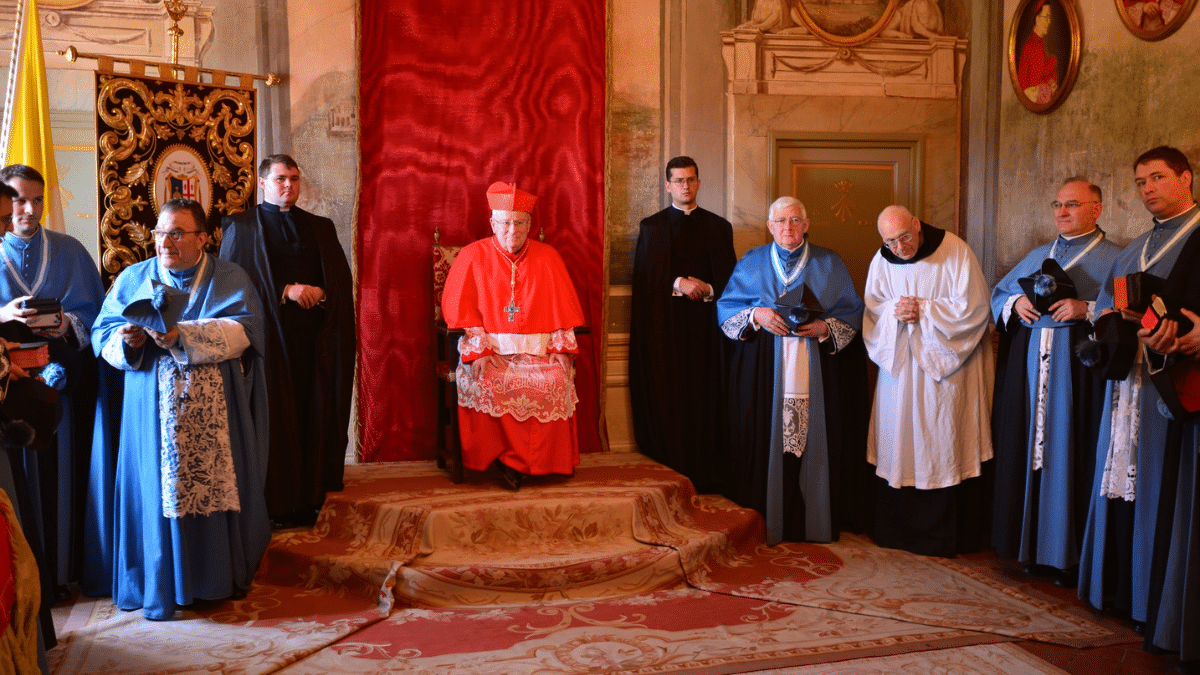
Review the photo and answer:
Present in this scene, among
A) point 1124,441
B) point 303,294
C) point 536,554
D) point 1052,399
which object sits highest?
point 303,294

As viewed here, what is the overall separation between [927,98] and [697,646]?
4492 mm

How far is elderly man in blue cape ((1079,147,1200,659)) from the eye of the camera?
3.64 m

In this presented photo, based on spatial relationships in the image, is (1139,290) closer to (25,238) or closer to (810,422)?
(810,422)

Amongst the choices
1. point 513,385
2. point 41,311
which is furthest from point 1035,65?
point 41,311

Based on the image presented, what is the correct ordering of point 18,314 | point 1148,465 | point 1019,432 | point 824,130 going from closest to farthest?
point 18,314 → point 1148,465 → point 1019,432 → point 824,130

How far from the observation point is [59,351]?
14.1ft

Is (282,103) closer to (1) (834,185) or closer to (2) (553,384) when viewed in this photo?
(2) (553,384)

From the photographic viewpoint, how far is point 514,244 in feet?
17.8

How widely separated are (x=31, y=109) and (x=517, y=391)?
2977 millimetres

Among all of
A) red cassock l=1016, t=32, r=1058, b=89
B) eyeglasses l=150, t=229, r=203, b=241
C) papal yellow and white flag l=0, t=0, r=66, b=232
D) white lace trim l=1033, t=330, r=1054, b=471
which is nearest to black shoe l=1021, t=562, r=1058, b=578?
white lace trim l=1033, t=330, r=1054, b=471

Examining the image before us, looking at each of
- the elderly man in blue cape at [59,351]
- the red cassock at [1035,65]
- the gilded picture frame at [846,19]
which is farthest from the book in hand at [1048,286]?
the elderly man in blue cape at [59,351]

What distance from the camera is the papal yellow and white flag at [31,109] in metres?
5.02

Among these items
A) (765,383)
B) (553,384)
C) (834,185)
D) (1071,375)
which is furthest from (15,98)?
(1071,375)

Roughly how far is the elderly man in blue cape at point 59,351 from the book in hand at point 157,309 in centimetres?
47
